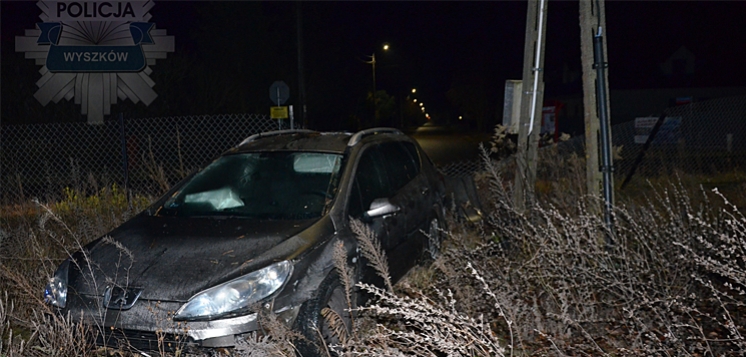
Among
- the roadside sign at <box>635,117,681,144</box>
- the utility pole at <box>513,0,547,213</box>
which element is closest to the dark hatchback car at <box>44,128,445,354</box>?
the utility pole at <box>513,0,547,213</box>

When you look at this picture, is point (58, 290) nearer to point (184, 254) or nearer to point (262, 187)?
point (184, 254)

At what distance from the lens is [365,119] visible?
5103cm

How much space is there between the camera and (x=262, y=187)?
541 cm

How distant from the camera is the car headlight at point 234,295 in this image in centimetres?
389

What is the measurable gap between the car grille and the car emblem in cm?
15

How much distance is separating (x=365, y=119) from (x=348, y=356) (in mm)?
47956

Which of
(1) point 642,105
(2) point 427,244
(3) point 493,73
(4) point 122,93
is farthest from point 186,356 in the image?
(3) point 493,73

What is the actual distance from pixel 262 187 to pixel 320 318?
155 cm

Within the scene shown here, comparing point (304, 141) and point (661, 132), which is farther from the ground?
point (304, 141)

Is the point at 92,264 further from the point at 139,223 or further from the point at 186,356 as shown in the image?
the point at 186,356

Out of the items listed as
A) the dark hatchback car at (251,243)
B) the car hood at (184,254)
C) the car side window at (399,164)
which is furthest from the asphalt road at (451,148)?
the car hood at (184,254)

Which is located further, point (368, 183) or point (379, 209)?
point (368, 183)

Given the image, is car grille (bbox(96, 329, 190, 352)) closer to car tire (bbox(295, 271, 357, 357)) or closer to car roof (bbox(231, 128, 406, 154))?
car tire (bbox(295, 271, 357, 357))

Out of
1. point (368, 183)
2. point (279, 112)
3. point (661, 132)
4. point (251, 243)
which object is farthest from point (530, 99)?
point (661, 132)
